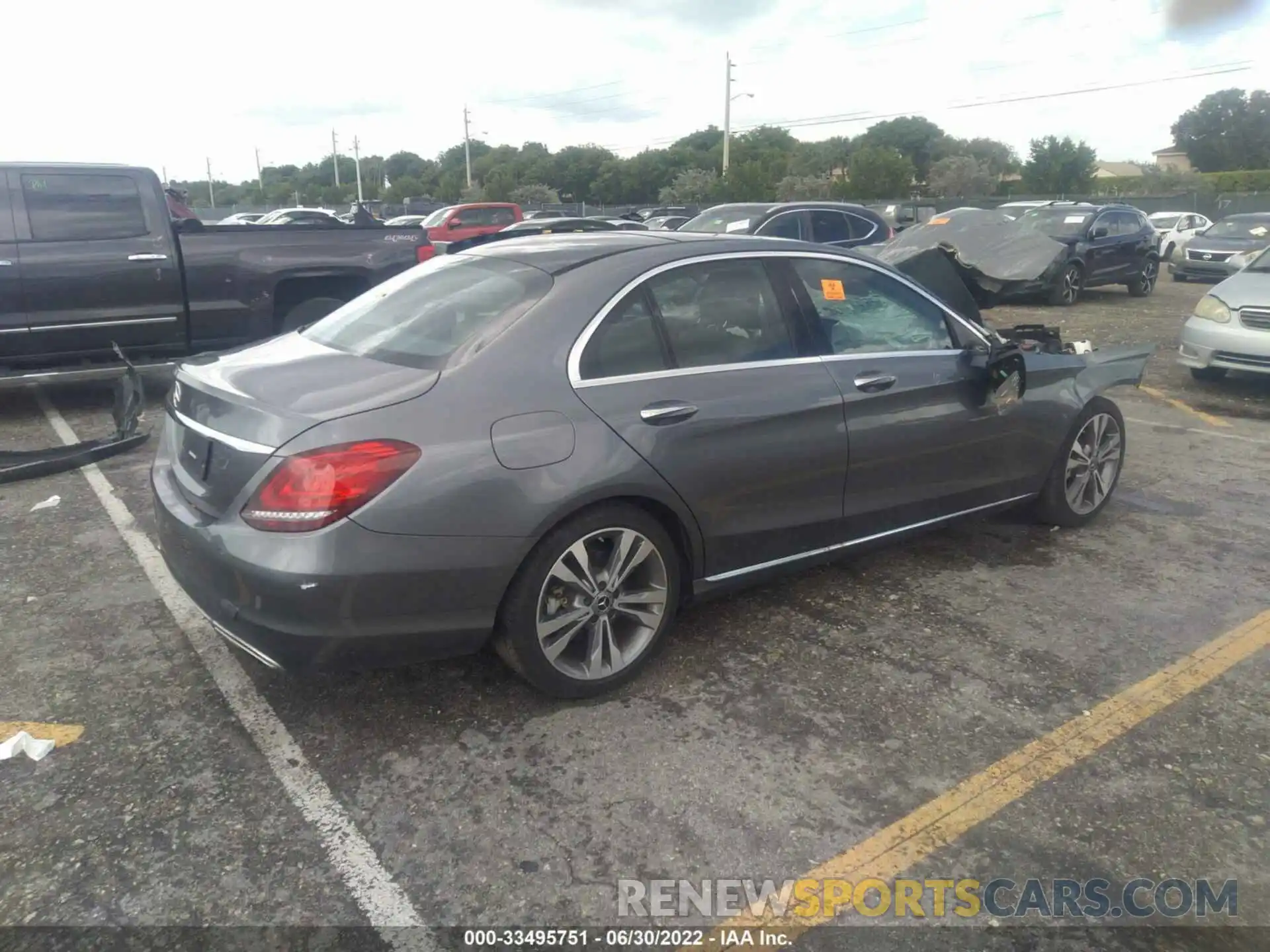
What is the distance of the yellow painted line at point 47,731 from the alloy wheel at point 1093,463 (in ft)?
14.8

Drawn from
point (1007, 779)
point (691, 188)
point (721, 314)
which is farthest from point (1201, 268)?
point (691, 188)

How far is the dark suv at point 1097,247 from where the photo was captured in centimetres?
1505

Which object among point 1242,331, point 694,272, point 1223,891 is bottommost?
point 1223,891

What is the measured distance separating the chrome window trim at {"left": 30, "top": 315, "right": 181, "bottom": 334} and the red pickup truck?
14.0 m

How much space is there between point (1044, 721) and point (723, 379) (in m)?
1.64

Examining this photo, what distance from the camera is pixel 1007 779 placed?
9.61 ft

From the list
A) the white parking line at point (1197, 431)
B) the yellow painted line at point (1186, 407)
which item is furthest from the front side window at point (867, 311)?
the yellow painted line at point (1186, 407)

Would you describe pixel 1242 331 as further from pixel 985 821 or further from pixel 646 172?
pixel 646 172

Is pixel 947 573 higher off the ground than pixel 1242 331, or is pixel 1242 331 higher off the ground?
pixel 1242 331

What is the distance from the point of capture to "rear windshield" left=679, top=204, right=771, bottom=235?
1244 cm

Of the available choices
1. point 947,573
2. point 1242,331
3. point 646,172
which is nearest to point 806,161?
point 646,172

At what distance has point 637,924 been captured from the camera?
2355 mm

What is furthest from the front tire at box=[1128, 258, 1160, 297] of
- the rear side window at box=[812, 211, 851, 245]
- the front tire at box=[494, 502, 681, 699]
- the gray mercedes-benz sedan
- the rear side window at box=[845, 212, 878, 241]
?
the front tire at box=[494, 502, 681, 699]

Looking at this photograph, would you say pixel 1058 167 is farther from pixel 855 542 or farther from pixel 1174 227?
pixel 855 542
